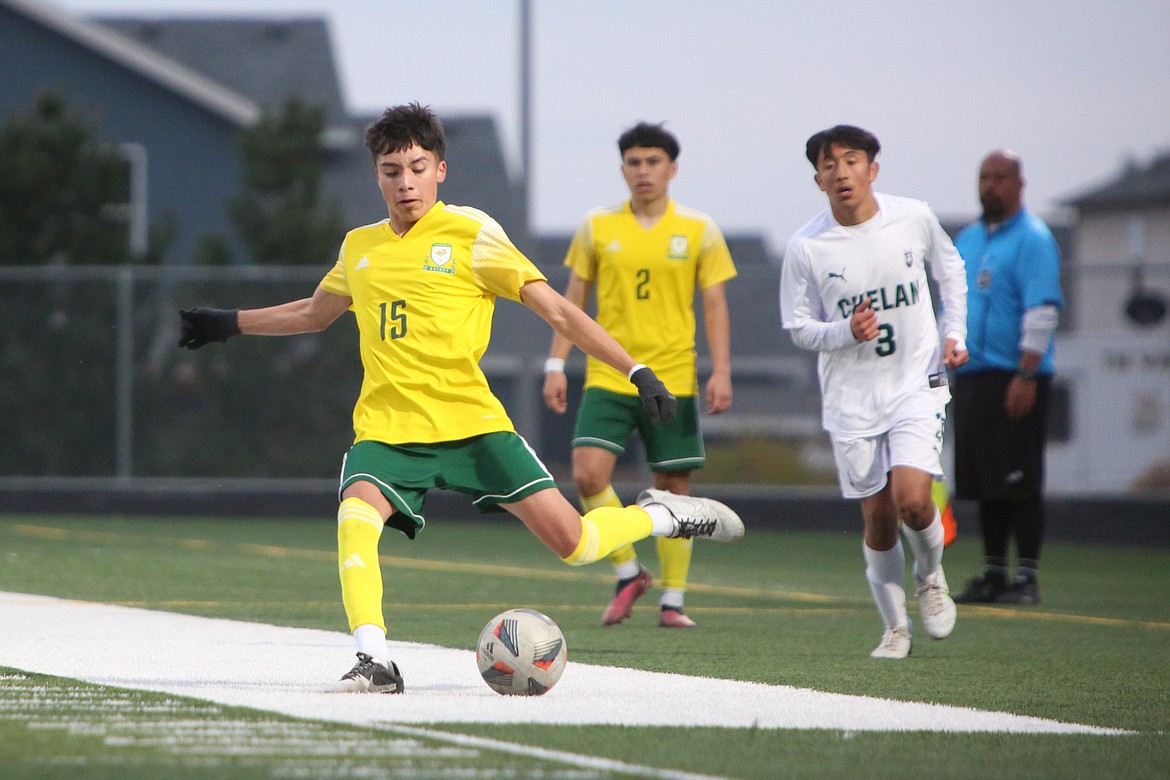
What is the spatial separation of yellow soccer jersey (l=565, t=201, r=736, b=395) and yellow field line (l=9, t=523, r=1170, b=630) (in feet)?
4.93

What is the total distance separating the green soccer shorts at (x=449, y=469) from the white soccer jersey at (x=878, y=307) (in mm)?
1800

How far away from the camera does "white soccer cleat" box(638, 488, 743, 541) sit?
7.06 m

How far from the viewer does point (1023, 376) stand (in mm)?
10781

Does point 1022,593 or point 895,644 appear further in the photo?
point 1022,593

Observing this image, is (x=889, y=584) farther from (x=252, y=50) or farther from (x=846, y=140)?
(x=252, y=50)

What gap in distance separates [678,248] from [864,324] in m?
2.13

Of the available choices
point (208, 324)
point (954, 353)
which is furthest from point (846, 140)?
point (208, 324)

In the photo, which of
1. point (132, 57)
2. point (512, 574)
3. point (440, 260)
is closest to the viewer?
point (440, 260)

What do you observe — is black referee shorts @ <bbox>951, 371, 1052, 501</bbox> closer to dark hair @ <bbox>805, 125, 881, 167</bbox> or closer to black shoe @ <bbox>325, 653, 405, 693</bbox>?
dark hair @ <bbox>805, 125, 881, 167</bbox>

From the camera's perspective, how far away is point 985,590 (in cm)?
1095

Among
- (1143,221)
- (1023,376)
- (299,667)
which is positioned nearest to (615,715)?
(299,667)

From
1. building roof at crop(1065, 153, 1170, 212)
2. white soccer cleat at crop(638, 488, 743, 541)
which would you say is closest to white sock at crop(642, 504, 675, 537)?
white soccer cleat at crop(638, 488, 743, 541)

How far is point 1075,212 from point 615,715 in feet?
178

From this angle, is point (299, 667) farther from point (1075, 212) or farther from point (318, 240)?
point (1075, 212)
